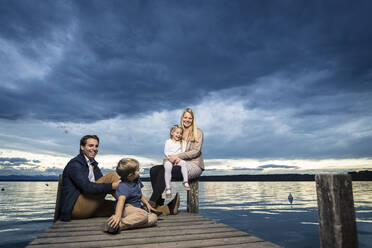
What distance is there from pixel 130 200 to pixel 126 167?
0.61 m

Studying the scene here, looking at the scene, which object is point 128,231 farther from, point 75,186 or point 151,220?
point 75,186

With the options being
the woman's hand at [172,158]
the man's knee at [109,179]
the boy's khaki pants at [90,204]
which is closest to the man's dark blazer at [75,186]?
the boy's khaki pants at [90,204]

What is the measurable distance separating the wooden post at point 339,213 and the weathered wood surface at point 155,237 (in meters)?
0.73

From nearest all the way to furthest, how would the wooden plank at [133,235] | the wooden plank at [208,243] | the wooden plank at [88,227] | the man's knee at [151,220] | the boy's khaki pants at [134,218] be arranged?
the wooden plank at [208,243], the wooden plank at [133,235], the boy's khaki pants at [134,218], the wooden plank at [88,227], the man's knee at [151,220]

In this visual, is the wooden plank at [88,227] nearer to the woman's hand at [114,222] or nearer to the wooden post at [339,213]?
the woman's hand at [114,222]

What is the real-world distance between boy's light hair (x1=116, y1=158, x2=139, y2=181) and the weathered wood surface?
924 mm

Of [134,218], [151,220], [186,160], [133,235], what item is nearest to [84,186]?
[134,218]

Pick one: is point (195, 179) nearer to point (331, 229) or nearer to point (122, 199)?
point (122, 199)

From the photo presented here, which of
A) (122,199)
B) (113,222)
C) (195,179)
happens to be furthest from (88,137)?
(195,179)

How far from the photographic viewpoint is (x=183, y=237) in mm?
3652

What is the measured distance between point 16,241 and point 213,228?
8.80m

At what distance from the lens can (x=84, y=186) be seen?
4.70 m

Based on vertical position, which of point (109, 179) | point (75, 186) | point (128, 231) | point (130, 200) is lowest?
point (128, 231)

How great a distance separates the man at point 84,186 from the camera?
4742 mm
